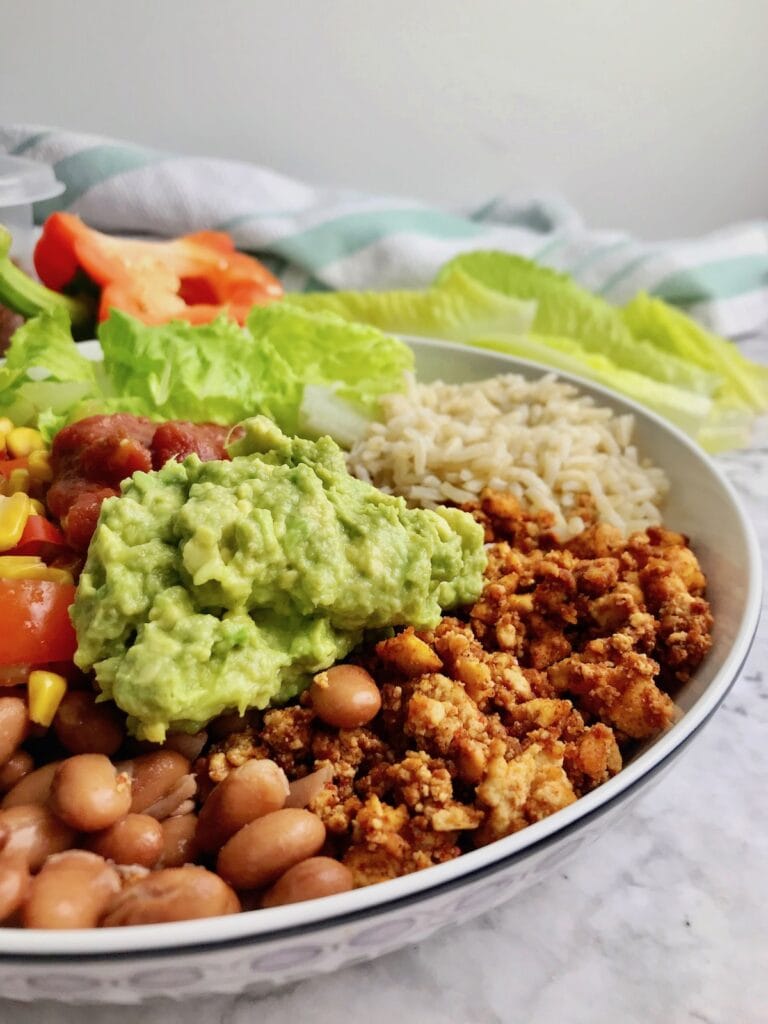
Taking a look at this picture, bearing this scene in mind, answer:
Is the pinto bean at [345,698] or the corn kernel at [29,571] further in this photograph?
the corn kernel at [29,571]

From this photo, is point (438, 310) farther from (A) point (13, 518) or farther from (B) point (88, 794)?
(B) point (88, 794)

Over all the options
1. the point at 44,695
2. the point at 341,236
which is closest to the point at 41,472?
the point at 44,695

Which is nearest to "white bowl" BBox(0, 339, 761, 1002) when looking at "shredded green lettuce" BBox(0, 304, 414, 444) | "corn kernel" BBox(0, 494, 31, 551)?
"corn kernel" BBox(0, 494, 31, 551)

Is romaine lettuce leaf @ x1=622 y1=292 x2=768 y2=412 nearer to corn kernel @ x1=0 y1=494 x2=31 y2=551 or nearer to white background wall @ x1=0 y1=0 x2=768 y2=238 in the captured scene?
white background wall @ x1=0 y1=0 x2=768 y2=238

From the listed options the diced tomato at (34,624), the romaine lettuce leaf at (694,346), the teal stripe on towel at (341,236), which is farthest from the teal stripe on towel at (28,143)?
the diced tomato at (34,624)

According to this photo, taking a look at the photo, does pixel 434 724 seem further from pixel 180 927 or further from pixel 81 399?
pixel 81 399

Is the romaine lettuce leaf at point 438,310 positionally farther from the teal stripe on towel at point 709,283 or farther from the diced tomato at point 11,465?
the diced tomato at point 11,465

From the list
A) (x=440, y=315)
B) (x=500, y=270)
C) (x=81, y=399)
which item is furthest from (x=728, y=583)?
(x=500, y=270)
